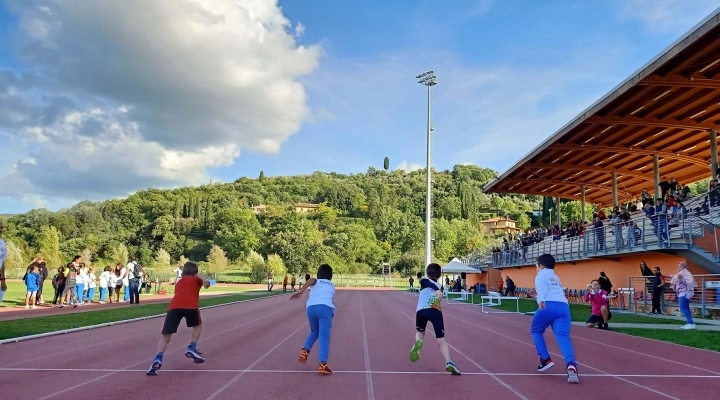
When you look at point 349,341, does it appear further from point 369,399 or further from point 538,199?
point 538,199

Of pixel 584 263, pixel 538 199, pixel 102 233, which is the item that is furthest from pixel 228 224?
pixel 584 263

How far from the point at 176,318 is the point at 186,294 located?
37cm

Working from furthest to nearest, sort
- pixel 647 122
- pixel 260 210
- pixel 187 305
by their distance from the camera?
pixel 260 210 → pixel 647 122 → pixel 187 305

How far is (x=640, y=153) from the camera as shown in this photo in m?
32.5

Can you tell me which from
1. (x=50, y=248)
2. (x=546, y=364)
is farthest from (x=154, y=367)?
(x=50, y=248)

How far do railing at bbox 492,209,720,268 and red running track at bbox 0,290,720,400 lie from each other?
29.6 ft

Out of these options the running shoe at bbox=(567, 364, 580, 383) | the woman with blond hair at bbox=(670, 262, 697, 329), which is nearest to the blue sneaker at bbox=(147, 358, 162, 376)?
the running shoe at bbox=(567, 364, 580, 383)

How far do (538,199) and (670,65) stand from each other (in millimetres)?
121798

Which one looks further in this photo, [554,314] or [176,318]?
[176,318]

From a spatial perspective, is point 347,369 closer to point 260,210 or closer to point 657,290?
point 657,290

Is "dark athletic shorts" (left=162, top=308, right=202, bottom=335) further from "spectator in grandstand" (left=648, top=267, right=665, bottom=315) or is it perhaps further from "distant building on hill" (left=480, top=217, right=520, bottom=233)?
"distant building on hill" (left=480, top=217, right=520, bottom=233)

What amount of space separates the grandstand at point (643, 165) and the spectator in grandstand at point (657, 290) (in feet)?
4.80

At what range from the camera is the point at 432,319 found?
7.89 m

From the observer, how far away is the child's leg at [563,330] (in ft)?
24.7
